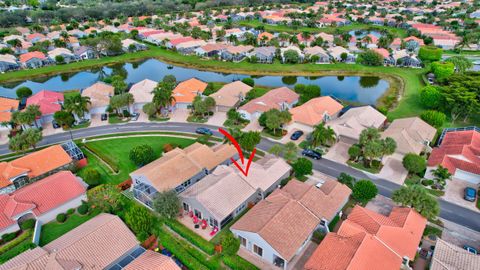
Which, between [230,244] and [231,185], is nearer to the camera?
[230,244]

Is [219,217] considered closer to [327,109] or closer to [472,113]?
[327,109]

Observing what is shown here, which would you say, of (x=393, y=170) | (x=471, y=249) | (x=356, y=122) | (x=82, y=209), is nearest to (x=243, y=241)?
(x=82, y=209)

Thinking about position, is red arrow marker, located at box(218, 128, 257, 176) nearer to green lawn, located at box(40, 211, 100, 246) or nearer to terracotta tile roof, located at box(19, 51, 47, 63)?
green lawn, located at box(40, 211, 100, 246)

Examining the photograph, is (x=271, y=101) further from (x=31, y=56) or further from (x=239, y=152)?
(x=31, y=56)

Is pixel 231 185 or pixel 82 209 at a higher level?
pixel 231 185

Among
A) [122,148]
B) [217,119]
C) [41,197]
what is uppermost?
[41,197]

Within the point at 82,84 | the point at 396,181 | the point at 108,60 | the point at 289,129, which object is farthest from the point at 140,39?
the point at 396,181

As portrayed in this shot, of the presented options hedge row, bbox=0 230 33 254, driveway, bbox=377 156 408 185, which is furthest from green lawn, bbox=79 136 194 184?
driveway, bbox=377 156 408 185
